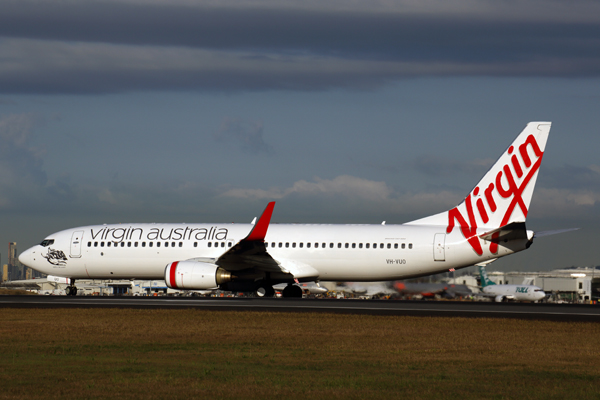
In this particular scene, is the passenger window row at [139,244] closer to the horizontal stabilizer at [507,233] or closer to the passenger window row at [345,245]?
the passenger window row at [345,245]

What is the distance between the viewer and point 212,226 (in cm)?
4403

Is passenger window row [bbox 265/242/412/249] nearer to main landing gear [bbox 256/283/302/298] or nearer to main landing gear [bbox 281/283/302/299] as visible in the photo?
main landing gear [bbox 256/283/302/298]

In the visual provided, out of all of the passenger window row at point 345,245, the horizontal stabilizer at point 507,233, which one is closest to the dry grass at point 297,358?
the horizontal stabilizer at point 507,233

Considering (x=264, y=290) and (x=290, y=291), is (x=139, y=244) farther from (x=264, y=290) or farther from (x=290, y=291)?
(x=290, y=291)

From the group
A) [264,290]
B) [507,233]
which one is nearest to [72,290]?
[264,290]

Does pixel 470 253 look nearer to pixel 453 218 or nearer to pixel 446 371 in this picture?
pixel 453 218

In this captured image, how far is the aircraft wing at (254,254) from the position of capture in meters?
38.5

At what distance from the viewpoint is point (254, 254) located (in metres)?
40.0

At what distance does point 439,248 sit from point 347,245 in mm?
4915

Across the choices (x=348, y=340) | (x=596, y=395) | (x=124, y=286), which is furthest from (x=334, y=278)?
(x=124, y=286)

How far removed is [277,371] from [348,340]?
18.5 feet

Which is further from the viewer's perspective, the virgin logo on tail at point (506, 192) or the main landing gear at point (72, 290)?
the main landing gear at point (72, 290)

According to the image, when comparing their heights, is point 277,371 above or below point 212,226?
below

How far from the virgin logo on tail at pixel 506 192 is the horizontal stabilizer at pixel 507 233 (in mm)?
1106
